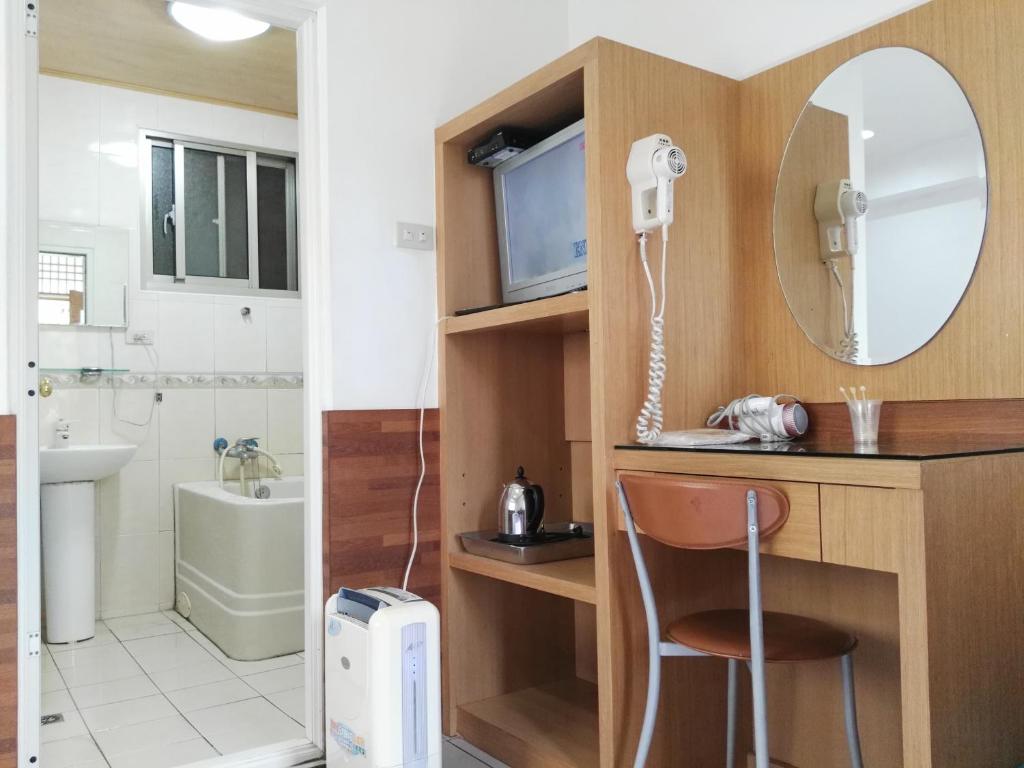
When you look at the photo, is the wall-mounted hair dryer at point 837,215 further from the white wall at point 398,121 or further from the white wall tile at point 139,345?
the white wall tile at point 139,345

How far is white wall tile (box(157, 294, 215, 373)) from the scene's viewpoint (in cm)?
411

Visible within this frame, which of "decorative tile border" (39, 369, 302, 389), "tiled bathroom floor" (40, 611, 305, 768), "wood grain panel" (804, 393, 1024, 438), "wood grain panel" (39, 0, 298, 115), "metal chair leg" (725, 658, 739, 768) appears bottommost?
"tiled bathroom floor" (40, 611, 305, 768)

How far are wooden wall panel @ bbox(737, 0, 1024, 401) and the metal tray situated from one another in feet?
2.27

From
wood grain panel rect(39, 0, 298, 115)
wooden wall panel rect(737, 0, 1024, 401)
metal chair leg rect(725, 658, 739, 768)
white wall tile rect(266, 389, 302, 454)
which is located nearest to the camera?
wooden wall panel rect(737, 0, 1024, 401)

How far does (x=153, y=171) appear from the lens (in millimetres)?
4152

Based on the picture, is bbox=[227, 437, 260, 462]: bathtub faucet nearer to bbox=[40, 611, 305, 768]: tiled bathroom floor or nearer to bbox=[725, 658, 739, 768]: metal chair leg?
bbox=[40, 611, 305, 768]: tiled bathroom floor

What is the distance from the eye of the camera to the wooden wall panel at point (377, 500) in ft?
7.72

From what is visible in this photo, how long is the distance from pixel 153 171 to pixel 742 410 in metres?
3.38

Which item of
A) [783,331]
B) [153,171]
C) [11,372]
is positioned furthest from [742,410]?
[153,171]

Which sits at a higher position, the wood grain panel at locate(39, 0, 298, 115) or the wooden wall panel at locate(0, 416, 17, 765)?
the wood grain panel at locate(39, 0, 298, 115)

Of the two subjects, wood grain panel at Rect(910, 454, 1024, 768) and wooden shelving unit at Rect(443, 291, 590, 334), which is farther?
wooden shelving unit at Rect(443, 291, 590, 334)

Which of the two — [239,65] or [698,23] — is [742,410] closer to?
[698,23]

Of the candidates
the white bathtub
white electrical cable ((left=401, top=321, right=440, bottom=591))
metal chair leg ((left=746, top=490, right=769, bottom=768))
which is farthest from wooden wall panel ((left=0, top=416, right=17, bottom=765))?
metal chair leg ((left=746, top=490, right=769, bottom=768))

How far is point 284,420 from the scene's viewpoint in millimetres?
4406
